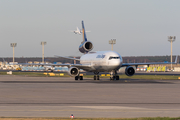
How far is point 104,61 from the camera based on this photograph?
56.4 metres

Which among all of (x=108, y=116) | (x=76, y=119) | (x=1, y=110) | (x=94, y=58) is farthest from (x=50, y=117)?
(x=94, y=58)

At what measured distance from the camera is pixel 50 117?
1498cm

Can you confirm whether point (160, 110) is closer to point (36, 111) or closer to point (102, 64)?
point (36, 111)

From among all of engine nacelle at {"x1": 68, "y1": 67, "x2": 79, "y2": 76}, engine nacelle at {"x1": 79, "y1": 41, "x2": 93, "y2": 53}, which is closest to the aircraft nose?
engine nacelle at {"x1": 68, "y1": 67, "x2": 79, "y2": 76}

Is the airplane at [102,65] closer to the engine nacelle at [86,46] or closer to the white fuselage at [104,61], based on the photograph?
the white fuselage at [104,61]

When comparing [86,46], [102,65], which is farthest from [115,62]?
[86,46]

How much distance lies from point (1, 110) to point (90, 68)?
146ft

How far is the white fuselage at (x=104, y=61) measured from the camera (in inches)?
2170

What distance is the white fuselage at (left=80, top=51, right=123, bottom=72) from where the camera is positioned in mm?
55106

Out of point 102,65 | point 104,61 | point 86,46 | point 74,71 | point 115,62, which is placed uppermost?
point 86,46

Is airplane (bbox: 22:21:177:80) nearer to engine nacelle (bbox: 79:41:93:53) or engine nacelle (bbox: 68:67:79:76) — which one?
engine nacelle (bbox: 68:67:79:76)

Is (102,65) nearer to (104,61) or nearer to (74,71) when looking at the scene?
(104,61)

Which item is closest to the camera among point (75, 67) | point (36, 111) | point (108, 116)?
point (108, 116)

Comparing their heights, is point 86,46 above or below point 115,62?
above
